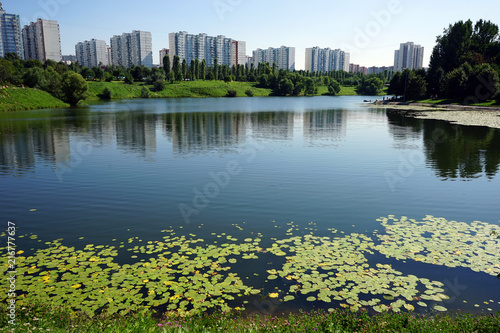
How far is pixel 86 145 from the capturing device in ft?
115

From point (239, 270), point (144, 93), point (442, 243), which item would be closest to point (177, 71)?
point (144, 93)

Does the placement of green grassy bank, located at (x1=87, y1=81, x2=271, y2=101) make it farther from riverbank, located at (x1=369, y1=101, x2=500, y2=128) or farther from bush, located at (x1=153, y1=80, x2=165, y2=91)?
riverbank, located at (x1=369, y1=101, x2=500, y2=128)

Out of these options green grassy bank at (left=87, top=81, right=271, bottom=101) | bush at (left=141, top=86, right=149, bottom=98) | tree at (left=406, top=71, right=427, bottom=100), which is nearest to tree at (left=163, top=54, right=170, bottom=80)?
green grassy bank at (left=87, top=81, right=271, bottom=101)

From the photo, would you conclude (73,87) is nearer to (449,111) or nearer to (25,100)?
(25,100)

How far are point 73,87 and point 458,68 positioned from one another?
111375mm

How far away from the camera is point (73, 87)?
9331cm

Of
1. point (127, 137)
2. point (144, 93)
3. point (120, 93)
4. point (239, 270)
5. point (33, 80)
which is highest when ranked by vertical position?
point (33, 80)

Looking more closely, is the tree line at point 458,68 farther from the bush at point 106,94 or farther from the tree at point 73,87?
the bush at point 106,94

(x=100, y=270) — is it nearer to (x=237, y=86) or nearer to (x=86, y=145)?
(x=86, y=145)

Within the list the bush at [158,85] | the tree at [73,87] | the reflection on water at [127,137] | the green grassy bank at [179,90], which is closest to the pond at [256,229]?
the reflection on water at [127,137]

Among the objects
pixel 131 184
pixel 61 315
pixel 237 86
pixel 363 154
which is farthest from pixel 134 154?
pixel 237 86

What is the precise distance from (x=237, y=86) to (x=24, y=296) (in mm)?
194345

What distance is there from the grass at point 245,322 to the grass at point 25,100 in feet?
288

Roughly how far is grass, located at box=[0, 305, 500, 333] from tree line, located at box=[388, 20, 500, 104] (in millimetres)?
98851
